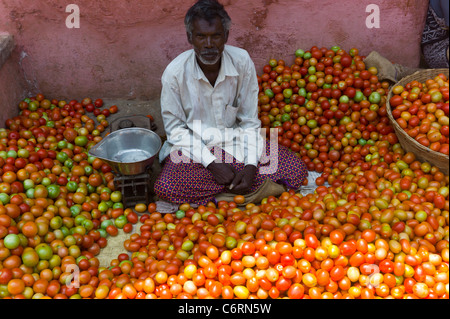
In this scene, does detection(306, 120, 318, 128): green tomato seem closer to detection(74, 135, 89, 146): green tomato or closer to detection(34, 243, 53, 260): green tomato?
detection(74, 135, 89, 146): green tomato

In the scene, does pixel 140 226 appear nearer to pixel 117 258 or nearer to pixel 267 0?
pixel 117 258

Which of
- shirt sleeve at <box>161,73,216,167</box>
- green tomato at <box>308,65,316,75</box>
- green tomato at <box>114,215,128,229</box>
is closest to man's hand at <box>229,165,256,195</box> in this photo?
shirt sleeve at <box>161,73,216,167</box>

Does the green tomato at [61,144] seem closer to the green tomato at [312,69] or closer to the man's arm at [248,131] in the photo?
the man's arm at [248,131]

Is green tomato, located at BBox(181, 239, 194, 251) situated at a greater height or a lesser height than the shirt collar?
lesser

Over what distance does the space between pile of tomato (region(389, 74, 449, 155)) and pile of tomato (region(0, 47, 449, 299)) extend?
21 cm

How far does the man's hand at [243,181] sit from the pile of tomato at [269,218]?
0.26 ft

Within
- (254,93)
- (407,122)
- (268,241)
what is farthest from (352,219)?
(254,93)

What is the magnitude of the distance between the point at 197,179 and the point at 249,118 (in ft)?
2.07

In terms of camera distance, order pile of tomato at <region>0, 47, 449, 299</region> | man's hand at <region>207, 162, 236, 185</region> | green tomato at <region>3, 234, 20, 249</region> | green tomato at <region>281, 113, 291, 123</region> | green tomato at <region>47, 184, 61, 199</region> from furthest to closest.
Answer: green tomato at <region>281, 113, 291, 123</region>, man's hand at <region>207, 162, 236, 185</region>, green tomato at <region>47, 184, 61, 199</region>, green tomato at <region>3, 234, 20, 249</region>, pile of tomato at <region>0, 47, 449, 299</region>

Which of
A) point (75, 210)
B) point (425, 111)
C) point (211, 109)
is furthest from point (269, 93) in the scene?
point (75, 210)

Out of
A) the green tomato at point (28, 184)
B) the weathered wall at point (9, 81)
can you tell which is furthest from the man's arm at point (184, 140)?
the weathered wall at point (9, 81)

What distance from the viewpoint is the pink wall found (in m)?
3.64

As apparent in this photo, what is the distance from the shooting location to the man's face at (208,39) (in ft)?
8.70

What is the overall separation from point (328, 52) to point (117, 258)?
2508 mm
